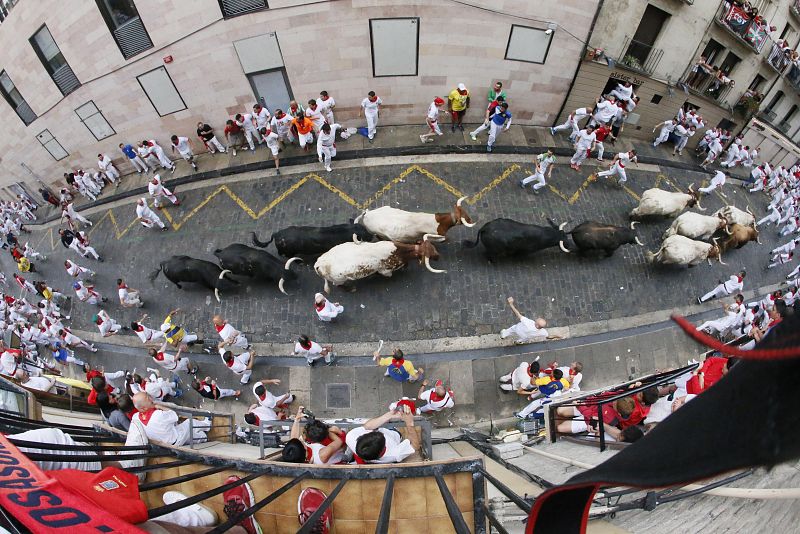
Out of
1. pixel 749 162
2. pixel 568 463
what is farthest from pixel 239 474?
pixel 749 162

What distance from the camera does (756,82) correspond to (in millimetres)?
15617

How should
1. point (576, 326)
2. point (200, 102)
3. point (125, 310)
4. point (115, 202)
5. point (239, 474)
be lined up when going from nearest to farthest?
point (239, 474)
point (576, 326)
point (125, 310)
point (200, 102)
point (115, 202)

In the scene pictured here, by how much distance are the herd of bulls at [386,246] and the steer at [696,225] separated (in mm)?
26

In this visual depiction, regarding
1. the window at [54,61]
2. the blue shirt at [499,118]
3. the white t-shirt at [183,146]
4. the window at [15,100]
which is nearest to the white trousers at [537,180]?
the blue shirt at [499,118]

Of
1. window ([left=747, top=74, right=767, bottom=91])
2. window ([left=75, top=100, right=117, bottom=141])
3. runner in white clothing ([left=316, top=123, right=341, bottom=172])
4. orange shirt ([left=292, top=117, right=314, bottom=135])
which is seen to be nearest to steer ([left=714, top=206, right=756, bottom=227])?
window ([left=747, top=74, right=767, bottom=91])

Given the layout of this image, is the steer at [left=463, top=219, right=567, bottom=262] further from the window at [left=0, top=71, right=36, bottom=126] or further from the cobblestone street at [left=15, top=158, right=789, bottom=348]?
the window at [left=0, top=71, right=36, bottom=126]

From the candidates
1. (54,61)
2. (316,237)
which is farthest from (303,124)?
(54,61)

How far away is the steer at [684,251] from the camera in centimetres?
1042

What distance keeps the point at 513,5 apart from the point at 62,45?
1284 cm

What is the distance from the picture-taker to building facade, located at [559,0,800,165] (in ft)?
39.3

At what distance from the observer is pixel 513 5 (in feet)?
37.4

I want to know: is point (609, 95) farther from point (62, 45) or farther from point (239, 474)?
point (62, 45)

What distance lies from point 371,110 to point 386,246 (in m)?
5.34

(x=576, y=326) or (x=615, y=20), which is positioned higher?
(x=615, y=20)
